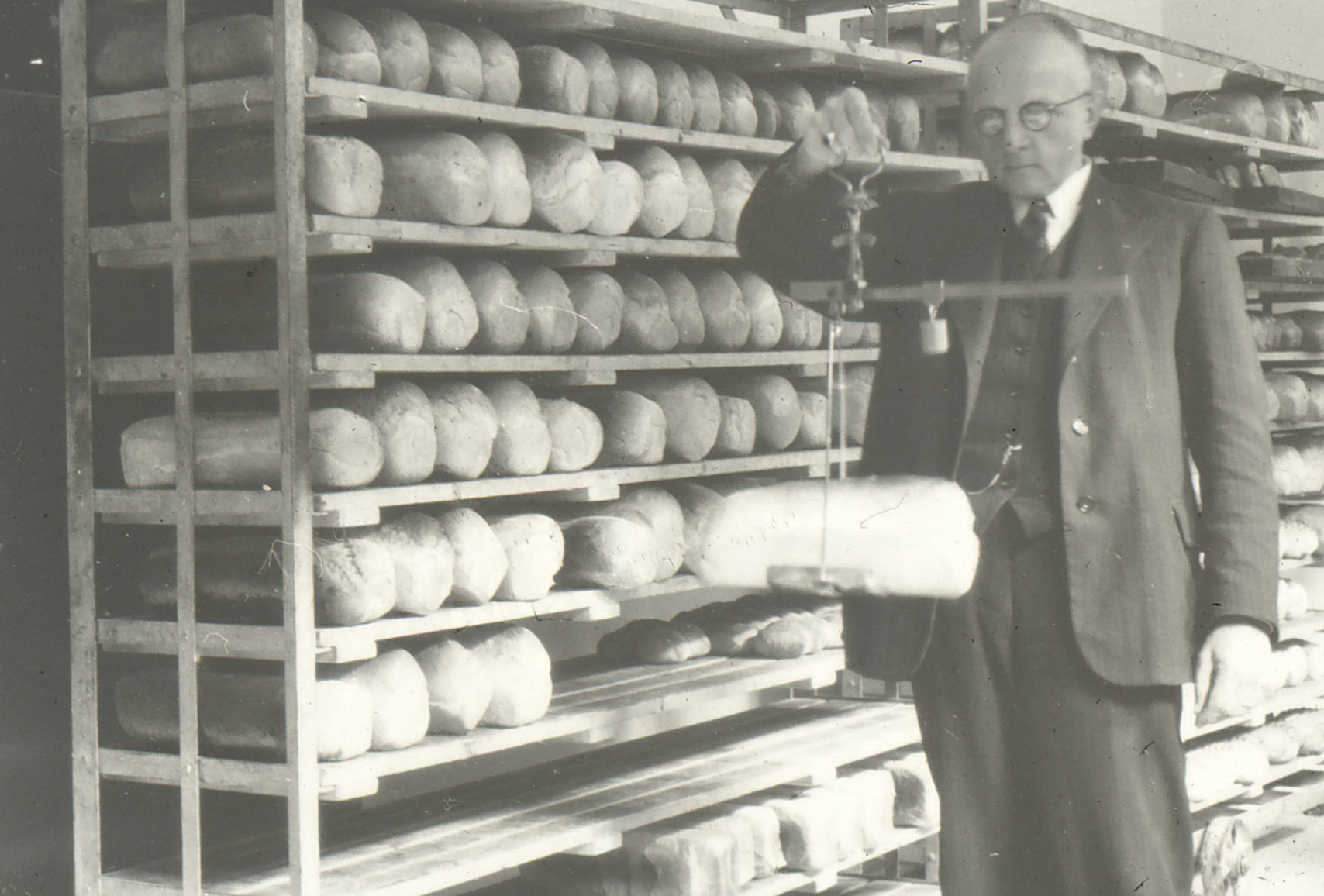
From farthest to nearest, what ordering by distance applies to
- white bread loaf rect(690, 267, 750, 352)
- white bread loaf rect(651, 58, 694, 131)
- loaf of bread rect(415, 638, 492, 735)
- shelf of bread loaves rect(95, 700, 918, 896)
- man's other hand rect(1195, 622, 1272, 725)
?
white bread loaf rect(690, 267, 750, 352) → white bread loaf rect(651, 58, 694, 131) → loaf of bread rect(415, 638, 492, 735) → shelf of bread loaves rect(95, 700, 918, 896) → man's other hand rect(1195, 622, 1272, 725)

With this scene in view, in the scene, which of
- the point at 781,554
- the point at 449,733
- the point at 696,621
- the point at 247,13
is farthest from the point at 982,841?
the point at 247,13

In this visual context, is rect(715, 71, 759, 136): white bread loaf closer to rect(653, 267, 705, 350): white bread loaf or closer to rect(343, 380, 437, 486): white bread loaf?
rect(653, 267, 705, 350): white bread loaf

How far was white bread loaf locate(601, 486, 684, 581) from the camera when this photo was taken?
12.2 ft

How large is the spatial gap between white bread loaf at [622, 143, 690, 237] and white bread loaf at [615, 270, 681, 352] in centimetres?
12

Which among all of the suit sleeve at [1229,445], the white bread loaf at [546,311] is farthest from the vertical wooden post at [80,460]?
the suit sleeve at [1229,445]

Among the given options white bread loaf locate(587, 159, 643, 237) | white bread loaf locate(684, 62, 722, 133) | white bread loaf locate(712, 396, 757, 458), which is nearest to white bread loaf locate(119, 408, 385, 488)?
white bread loaf locate(587, 159, 643, 237)

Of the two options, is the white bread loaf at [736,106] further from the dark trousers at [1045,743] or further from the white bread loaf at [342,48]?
the dark trousers at [1045,743]

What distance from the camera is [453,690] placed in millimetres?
3176

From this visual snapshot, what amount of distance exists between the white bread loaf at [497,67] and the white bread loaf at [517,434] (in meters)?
0.59

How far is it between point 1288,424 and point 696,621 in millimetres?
2631

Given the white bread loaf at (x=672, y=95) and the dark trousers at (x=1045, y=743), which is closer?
the dark trousers at (x=1045, y=743)

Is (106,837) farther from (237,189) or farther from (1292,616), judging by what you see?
(1292,616)

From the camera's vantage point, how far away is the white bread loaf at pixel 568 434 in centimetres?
345

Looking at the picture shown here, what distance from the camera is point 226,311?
10.0 feet
